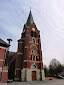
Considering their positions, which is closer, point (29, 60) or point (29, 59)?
point (29, 60)

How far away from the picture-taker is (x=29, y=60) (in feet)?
81.7

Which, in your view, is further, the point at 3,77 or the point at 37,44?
the point at 37,44

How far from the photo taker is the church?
23375 millimetres

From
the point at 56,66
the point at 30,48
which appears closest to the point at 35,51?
the point at 30,48

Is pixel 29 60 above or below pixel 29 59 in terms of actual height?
below

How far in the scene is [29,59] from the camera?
25.1 m

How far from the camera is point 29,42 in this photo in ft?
91.8

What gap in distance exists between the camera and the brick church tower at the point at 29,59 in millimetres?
23312

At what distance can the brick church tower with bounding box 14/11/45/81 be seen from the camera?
23.3m

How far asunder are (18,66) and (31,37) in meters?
11.9

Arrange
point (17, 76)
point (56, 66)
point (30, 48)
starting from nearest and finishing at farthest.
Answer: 1. point (17, 76)
2. point (30, 48)
3. point (56, 66)

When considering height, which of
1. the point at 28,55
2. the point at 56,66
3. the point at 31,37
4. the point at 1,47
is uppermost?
the point at 31,37

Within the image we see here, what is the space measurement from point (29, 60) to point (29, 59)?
1.13 ft

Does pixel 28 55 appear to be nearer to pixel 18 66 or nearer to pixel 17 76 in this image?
pixel 18 66
